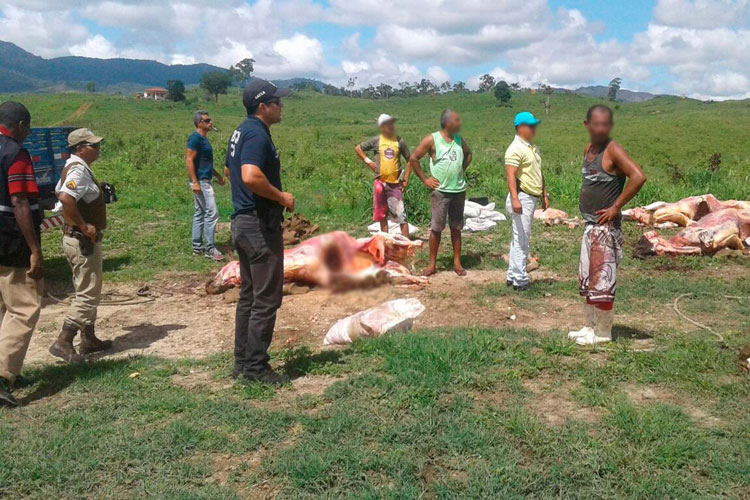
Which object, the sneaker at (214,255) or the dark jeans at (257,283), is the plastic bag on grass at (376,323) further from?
the sneaker at (214,255)

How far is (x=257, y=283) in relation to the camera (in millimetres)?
4258

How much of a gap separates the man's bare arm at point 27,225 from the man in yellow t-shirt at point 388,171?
440 cm

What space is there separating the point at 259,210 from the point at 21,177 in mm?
1677

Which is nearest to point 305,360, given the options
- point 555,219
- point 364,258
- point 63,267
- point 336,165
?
point 364,258

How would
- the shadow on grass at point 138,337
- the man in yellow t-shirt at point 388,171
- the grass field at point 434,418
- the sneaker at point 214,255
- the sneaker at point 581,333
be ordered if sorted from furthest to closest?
the sneaker at point 214,255 → the man in yellow t-shirt at point 388,171 → the shadow on grass at point 138,337 → the sneaker at point 581,333 → the grass field at point 434,418

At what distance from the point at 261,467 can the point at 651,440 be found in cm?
222

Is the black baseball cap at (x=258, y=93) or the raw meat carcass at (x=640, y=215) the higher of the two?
the black baseball cap at (x=258, y=93)

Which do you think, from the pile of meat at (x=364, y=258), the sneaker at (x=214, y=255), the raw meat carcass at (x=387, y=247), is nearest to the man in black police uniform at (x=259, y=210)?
the pile of meat at (x=364, y=258)

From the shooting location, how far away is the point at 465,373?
14.2ft

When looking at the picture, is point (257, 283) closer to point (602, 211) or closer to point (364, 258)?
point (364, 258)

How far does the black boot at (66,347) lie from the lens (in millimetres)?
5125

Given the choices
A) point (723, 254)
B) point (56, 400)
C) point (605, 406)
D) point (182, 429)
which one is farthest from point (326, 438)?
point (723, 254)

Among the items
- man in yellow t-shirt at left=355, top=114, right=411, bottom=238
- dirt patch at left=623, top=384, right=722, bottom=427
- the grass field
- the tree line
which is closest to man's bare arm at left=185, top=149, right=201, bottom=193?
man in yellow t-shirt at left=355, top=114, right=411, bottom=238

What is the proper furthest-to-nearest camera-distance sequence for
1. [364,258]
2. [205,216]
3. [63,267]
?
[205,216]
[63,267]
[364,258]
